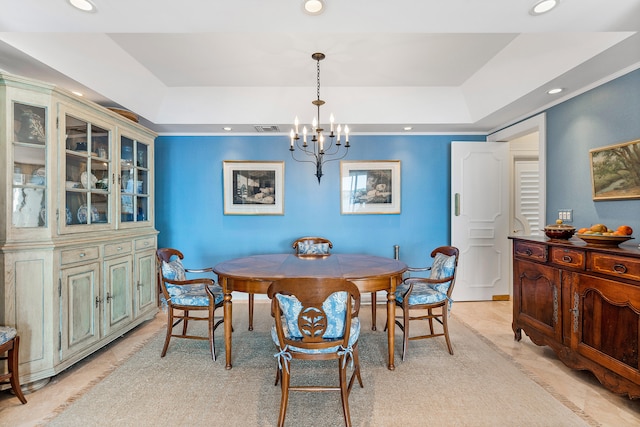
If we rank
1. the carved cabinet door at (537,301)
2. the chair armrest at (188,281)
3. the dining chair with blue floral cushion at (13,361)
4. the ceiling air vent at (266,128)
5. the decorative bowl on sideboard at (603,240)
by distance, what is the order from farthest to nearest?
1. the ceiling air vent at (266,128)
2. the chair armrest at (188,281)
3. the carved cabinet door at (537,301)
4. the decorative bowl on sideboard at (603,240)
5. the dining chair with blue floral cushion at (13,361)

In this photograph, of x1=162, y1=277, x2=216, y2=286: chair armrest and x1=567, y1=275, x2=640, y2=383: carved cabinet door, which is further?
x1=162, y1=277, x2=216, y2=286: chair armrest

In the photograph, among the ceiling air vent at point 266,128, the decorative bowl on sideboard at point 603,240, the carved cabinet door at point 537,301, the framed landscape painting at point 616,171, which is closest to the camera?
the decorative bowl on sideboard at point 603,240

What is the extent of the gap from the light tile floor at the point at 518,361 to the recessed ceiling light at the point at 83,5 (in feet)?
7.90

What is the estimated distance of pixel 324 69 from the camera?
3.28 m

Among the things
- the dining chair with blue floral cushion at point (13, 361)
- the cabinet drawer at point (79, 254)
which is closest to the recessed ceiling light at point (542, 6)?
the cabinet drawer at point (79, 254)

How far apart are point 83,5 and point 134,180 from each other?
2028mm

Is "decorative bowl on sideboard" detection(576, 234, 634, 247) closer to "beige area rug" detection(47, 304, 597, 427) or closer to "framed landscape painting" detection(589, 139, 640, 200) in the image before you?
"framed landscape painting" detection(589, 139, 640, 200)

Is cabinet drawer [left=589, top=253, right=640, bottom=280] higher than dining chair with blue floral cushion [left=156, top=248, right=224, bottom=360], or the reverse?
cabinet drawer [left=589, top=253, right=640, bottom=280]

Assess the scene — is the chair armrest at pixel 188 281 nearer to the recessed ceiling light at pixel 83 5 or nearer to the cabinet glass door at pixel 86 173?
the cabinet glass door at pixel 86 173

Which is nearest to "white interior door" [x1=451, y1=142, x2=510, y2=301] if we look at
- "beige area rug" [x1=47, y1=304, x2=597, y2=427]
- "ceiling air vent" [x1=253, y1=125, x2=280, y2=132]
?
"beige area rug" [x1=47, y1=304, x2=597, y2=427]

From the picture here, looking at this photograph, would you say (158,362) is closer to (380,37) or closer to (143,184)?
(143,184)

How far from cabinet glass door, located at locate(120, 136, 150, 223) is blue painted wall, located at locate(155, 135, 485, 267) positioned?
Answer: 0.68 meters

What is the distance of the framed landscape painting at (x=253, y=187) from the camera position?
4.30 m

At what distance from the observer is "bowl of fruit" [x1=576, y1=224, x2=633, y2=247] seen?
7.07 feet
